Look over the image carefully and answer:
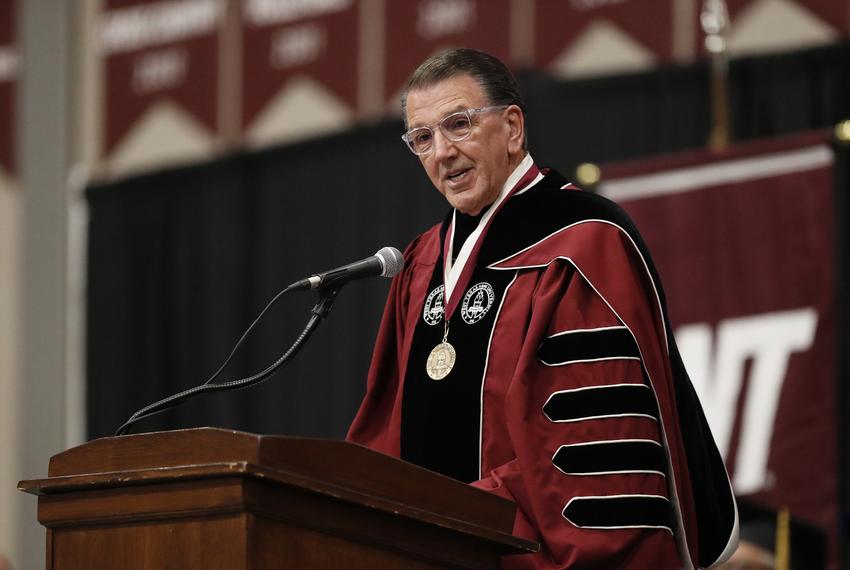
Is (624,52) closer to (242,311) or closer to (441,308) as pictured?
(242,311)

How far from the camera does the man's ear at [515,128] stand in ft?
9.89

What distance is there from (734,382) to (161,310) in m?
3.40

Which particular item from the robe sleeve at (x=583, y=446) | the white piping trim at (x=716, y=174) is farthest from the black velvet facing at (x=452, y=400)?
the white piping trim at (x=716, y=174)

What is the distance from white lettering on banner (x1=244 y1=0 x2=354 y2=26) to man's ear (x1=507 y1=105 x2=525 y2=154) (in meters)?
4.40

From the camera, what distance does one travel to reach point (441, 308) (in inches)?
118

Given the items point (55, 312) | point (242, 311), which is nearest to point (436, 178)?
point (242, 311)

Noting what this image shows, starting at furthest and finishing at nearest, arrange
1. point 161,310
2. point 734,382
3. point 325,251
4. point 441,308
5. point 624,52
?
point 161,310 → point 325,251 → point 624,52 → point 734,382 → point 441,308

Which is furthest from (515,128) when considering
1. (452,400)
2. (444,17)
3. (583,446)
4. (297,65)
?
(297,65)

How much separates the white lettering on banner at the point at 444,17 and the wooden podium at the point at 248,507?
186 inches

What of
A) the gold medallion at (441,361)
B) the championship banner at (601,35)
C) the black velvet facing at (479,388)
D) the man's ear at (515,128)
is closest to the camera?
the black velvet facing at (479,388)

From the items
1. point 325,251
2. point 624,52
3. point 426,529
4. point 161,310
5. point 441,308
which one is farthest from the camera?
point 161,310

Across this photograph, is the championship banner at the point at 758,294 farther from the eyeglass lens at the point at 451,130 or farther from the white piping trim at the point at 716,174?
the eyeglass lens at the point at 451,130

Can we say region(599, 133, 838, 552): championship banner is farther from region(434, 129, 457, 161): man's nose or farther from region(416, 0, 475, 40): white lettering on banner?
region(434, 129, 457, 161): man's nose

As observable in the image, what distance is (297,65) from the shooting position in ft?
24.2
